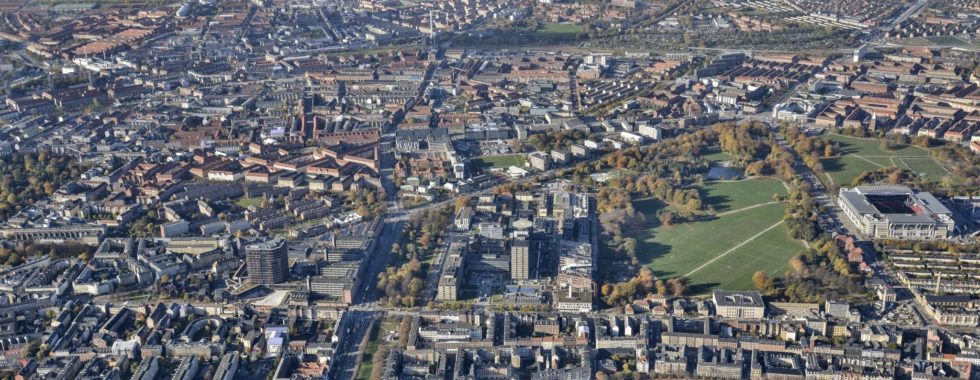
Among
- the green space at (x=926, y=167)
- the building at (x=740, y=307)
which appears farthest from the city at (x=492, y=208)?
the green space at (x=926, y=167)

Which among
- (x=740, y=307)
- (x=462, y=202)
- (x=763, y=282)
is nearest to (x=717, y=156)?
(x=462, y=202)

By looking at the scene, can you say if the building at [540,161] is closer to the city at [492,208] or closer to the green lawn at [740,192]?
the city at [492,208]

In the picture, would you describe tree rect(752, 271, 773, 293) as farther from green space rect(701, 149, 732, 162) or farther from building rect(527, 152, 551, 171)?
building rect(527, 152, 551, 171)

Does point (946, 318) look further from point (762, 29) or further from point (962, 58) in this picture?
point (762, 29)

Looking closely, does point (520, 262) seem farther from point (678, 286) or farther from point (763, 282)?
point (763, 282)

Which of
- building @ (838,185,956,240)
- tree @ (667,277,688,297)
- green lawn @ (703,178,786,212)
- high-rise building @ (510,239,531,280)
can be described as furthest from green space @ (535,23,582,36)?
tree @ (667,277,688,297)

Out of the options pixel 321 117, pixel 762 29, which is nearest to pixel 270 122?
→ pixel 321 117
